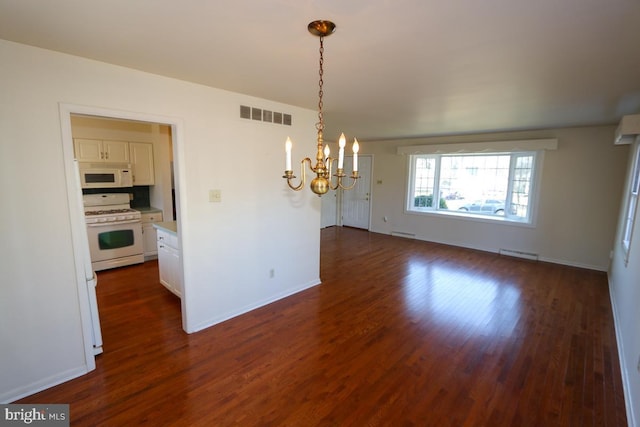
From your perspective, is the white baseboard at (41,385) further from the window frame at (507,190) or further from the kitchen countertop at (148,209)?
the window frame at (507,190)

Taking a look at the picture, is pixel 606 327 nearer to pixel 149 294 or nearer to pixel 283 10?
pixel 283 10

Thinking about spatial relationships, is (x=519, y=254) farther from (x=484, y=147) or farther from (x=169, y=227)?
(x=169, y=227)

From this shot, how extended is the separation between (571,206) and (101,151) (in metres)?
7.73

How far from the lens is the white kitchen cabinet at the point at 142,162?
4838mm

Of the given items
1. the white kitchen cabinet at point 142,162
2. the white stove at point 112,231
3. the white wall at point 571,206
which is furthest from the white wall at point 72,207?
the white wall at point 571,206

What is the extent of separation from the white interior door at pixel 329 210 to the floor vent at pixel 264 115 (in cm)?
463

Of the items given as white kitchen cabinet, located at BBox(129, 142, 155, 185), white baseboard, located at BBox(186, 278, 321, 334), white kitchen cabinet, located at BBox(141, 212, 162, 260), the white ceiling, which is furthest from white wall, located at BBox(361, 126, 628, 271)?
white kitchen cabinet, located at BBox(141, 212, 162, 260)

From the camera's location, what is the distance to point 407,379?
2.29 m

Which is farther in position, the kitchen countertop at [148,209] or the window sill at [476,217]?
the window sill at [476,217]

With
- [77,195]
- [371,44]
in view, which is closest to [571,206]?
[371,44]

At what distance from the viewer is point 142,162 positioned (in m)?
4.95

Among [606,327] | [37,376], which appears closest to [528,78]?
[606,327]

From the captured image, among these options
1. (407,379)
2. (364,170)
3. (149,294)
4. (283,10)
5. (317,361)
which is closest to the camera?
(283,10)

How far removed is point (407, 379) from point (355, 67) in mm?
2459
